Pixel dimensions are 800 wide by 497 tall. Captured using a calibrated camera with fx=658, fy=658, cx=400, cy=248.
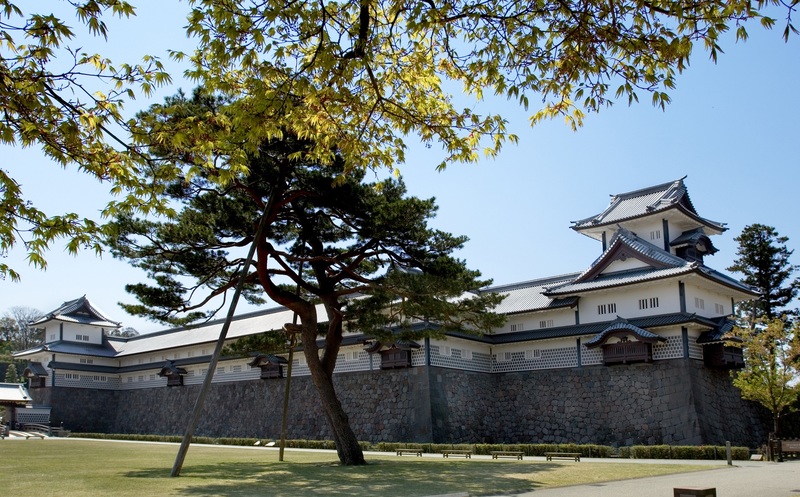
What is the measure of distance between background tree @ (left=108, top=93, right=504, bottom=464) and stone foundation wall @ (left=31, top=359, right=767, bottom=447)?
10933mm

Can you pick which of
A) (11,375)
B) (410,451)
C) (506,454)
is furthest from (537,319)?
(11,375)

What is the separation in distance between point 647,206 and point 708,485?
20.3 m

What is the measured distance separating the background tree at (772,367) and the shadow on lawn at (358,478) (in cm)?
1174

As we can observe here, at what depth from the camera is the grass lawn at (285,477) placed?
42.4 feet

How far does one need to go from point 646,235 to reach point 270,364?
22.0 m

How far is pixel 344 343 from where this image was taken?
35.1 m

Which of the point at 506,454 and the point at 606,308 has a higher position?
the point at 606,308

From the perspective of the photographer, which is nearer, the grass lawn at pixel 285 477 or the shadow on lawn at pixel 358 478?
the grass lawn at pixel 285 477

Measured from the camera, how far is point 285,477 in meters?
16.2

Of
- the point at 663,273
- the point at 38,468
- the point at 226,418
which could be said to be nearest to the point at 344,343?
the point at 226,418

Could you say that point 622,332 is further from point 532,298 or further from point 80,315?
point 80,315

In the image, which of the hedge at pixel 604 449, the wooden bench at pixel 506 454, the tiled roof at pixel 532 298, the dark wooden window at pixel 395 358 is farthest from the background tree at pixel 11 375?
the wooden bench at pixel 506 454

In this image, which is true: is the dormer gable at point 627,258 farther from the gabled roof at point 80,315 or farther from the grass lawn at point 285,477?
the gabled roof at point 80,315

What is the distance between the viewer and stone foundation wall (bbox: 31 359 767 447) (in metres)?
27.8
